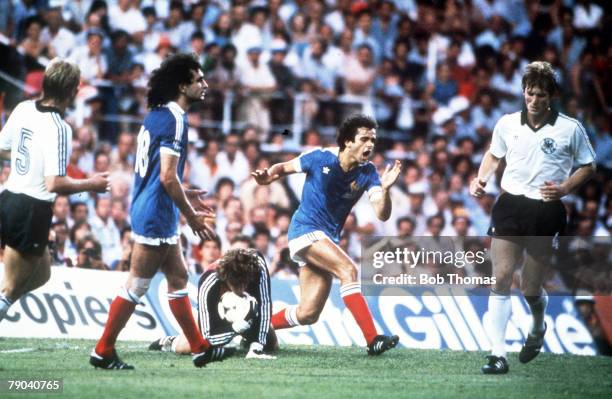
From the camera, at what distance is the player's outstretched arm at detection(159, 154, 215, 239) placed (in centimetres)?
812

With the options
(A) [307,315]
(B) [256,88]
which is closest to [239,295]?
(A) [307,315]

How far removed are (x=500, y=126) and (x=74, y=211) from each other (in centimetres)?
551

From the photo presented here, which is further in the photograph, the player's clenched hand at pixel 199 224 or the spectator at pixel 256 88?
the spectator at pixel 256 88

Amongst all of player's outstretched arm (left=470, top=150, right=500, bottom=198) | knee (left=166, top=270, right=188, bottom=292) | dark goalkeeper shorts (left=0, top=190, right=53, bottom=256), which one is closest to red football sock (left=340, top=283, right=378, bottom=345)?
player's outstretched arm (left=470, top=150, right=500, bottom=198)

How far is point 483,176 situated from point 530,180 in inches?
13.4

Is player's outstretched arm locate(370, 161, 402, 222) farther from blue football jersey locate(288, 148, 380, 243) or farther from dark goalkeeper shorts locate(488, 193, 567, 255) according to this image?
dark goalkeeper shorts locate(488, 193, 567, 255)

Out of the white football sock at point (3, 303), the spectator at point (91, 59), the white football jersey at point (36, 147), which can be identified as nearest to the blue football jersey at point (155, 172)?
the white football jersey at point (36, 147)

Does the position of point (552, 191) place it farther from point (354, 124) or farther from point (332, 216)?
point (332, 216)

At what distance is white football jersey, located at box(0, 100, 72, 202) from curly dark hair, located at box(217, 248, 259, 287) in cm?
163

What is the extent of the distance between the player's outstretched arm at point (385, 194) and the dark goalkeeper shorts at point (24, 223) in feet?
8.01

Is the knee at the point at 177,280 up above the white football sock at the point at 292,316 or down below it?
above

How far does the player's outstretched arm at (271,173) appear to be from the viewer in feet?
30.8

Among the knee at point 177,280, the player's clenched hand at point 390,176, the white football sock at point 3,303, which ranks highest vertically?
the player's clenched hand at point 390,176

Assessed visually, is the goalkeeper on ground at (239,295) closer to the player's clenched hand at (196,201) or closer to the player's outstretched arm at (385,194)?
the player's clenched hand at (196,201)
